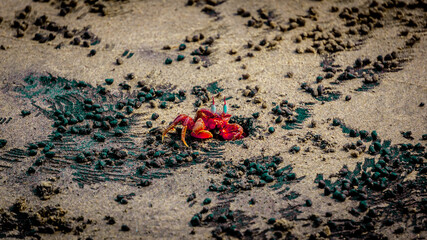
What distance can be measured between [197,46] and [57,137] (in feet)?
10.6

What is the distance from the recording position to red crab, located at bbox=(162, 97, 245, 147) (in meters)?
6.03

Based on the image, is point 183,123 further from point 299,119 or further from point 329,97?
point 329,97

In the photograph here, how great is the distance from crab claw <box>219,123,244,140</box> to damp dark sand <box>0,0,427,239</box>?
0.45 ft

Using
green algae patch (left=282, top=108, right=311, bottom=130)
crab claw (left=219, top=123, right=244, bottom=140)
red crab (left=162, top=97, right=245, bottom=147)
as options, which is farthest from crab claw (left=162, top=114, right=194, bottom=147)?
green algae patch (left=282, top=108, right=311, bottom=130)

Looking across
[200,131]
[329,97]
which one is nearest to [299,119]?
[329,97]

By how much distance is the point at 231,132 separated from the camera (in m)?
6.22

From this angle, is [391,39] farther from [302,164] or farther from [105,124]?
[105,124]

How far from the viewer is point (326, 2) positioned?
895 cm

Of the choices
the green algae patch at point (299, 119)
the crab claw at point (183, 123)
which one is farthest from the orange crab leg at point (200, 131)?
the green algae patch at point (299, 119)

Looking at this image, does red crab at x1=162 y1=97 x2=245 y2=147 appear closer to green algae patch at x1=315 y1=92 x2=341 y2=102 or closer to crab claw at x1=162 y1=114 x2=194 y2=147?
crab claw at x1=162 y1=114 x2=194 y2=147

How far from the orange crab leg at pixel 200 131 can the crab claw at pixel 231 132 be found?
22cm

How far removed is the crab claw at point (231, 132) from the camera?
619cm

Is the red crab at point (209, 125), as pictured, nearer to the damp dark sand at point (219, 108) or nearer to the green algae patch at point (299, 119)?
the damp dark sand at point (219, 108)

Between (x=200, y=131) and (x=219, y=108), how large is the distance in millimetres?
913
